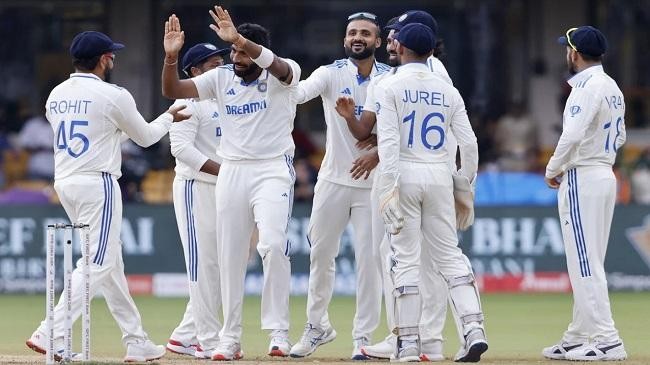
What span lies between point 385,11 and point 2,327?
920 cm

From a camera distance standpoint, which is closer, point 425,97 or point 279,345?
point 425,97

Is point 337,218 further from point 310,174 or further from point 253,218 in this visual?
point 310,174

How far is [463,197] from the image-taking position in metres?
9.84

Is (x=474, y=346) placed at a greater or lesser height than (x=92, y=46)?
lesser

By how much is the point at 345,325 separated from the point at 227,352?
3879mm

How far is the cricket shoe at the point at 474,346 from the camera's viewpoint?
9.27m

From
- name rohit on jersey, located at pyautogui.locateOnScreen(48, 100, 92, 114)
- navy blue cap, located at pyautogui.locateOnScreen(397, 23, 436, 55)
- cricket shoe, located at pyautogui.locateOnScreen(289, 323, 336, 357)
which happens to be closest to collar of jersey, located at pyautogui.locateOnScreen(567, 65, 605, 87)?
navy blue cap, located at pyautogui.locateOnScreen(397, 23, 436, 55)

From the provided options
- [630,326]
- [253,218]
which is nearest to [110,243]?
[253,218]

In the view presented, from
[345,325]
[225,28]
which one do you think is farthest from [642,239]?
[225,28]

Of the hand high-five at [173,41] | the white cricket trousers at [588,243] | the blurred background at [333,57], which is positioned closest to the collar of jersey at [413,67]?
the white cricket trousers at [588,243]

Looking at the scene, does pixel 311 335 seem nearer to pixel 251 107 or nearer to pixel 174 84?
pixel 251 107

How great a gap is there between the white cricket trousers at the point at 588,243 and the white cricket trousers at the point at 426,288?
905 mm

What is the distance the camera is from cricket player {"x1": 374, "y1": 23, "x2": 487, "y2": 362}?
9367mm

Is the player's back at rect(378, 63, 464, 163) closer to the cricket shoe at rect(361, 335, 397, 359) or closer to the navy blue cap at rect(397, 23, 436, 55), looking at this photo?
the navy blue cap at rect(397, 23, 436, 55)
